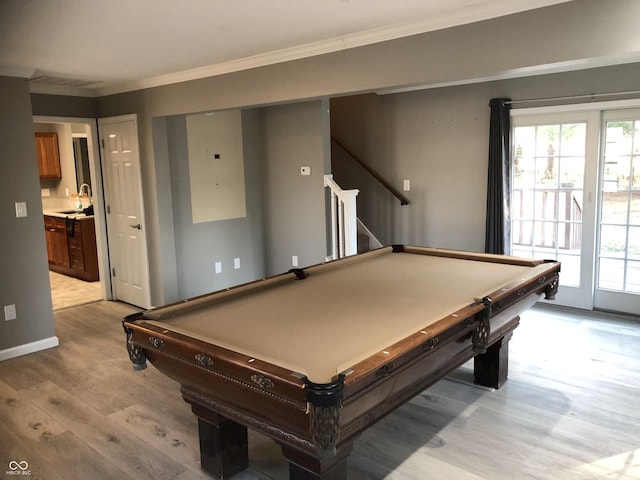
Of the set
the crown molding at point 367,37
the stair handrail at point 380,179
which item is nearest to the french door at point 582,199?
A: the stair handrail at point 380,179

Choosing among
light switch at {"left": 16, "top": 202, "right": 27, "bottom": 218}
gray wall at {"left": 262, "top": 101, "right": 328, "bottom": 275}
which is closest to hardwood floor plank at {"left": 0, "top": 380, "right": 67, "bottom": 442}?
light switch at {"left": 16, "top": 202, "right": 27, "bottom": 218}

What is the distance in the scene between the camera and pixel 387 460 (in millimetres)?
2523

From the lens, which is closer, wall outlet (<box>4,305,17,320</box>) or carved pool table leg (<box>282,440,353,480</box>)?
carved pool table leg (<box>282,440,353,480</box>)

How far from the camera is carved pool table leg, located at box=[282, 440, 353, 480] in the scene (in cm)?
186

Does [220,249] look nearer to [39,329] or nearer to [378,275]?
[39,329]

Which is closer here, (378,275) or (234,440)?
(234,440)

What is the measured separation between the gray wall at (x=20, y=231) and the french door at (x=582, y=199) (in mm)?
4398

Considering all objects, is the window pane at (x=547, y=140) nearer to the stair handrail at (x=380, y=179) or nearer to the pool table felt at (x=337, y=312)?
the stair handrail at (x=380, y=179)

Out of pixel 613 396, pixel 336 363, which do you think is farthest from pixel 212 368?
pixel 613 396

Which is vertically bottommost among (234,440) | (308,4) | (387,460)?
(387,460)

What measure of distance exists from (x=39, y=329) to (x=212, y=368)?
3.17 m

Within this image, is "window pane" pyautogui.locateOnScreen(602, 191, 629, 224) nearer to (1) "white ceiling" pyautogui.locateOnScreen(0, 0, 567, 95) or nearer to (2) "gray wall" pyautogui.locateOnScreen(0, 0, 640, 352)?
(2) "gray wall" pyautogui.locateOnScreen(0, 0, 640, 352)

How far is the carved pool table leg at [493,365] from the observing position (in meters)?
3.17

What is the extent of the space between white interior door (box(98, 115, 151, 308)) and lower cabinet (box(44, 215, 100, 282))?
0.99 meters
